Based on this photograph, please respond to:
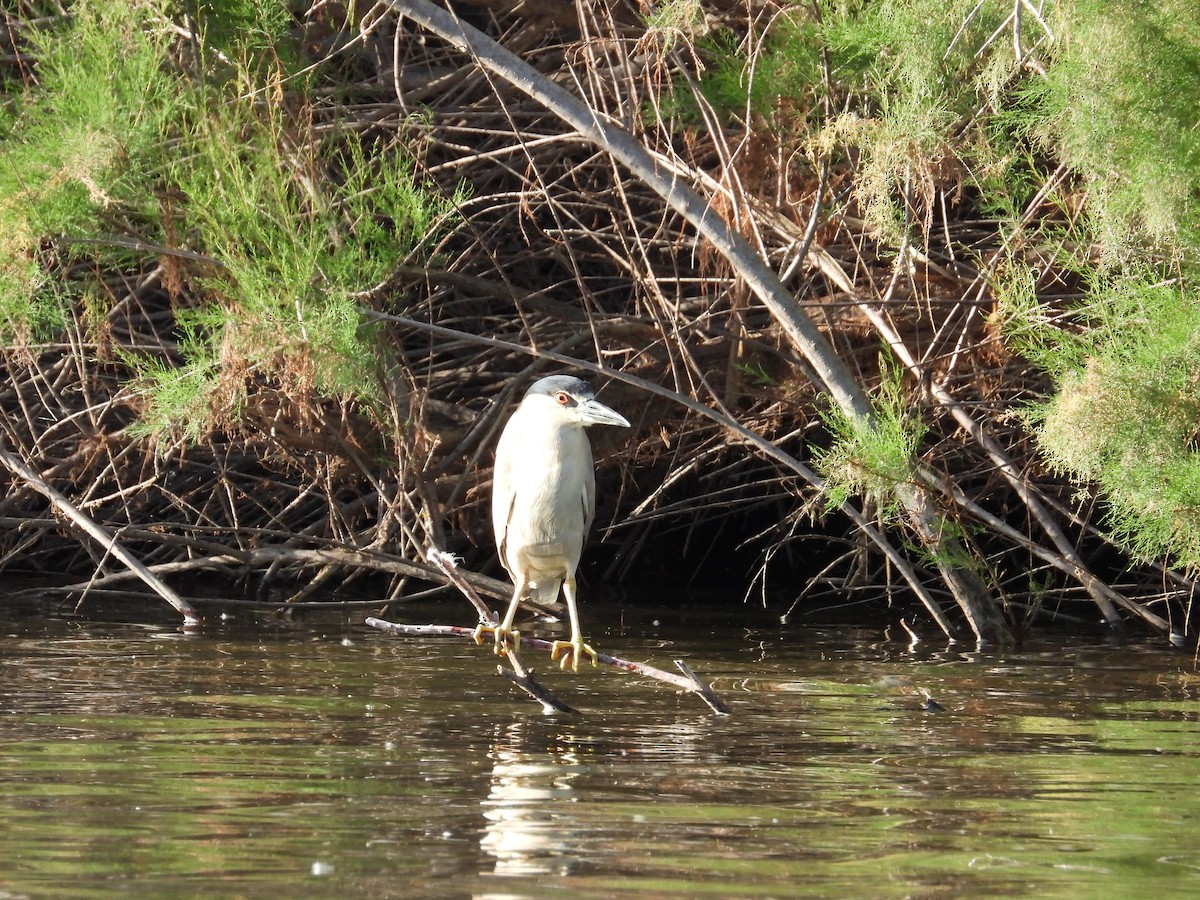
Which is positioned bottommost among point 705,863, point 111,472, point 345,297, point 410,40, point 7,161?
point 705,863

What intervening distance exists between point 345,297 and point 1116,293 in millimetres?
2874

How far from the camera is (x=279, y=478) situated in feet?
29.8

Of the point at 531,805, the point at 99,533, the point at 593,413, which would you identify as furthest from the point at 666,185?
the point at 531,805

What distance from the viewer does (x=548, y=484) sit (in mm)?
5684

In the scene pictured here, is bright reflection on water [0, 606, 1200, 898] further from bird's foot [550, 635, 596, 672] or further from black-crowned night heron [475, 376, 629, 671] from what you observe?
Answer: black-crowned night heron [475, 376, 629, 671]

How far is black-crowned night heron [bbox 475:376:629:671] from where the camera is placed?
18.3 ft

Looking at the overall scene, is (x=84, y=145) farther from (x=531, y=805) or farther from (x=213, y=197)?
(x=531, y=805)

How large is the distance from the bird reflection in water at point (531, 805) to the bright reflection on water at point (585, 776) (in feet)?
0.03

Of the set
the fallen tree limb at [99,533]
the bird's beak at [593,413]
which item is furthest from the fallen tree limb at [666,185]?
the fallen tree limb at [99,533]

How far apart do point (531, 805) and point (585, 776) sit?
39 centimetres

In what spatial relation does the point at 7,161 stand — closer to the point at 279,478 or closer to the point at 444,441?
the point at 444,441

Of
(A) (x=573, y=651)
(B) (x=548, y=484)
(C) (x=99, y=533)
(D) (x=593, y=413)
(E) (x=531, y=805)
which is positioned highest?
(D) (x=593, y=413)

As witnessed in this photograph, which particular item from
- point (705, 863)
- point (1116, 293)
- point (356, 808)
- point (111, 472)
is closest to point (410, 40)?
point (111, 472)

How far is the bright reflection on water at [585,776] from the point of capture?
317 cm
